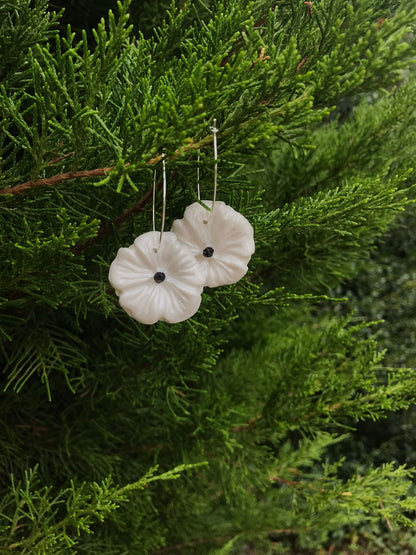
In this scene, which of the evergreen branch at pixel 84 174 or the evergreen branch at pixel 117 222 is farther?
the evergreen branch at pixel 117 222

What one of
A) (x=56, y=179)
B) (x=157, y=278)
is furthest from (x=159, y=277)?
(x=56, y=179)

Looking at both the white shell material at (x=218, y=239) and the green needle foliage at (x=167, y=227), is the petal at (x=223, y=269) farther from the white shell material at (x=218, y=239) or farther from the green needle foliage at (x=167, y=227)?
the green needle foliage at (x=167, y=227)

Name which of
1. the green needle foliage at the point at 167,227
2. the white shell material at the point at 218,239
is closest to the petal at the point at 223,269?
the white shell material at the point at 218,239

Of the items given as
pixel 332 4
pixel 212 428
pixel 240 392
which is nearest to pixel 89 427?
pixel 212 428

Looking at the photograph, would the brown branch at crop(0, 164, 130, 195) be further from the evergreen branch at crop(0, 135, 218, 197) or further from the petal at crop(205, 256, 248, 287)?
the petal at crop(205, 256, 248, 287)

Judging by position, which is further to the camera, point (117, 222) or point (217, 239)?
point (117, 222)

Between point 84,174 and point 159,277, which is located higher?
point 84,174

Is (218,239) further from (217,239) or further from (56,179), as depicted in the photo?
(56,179)
